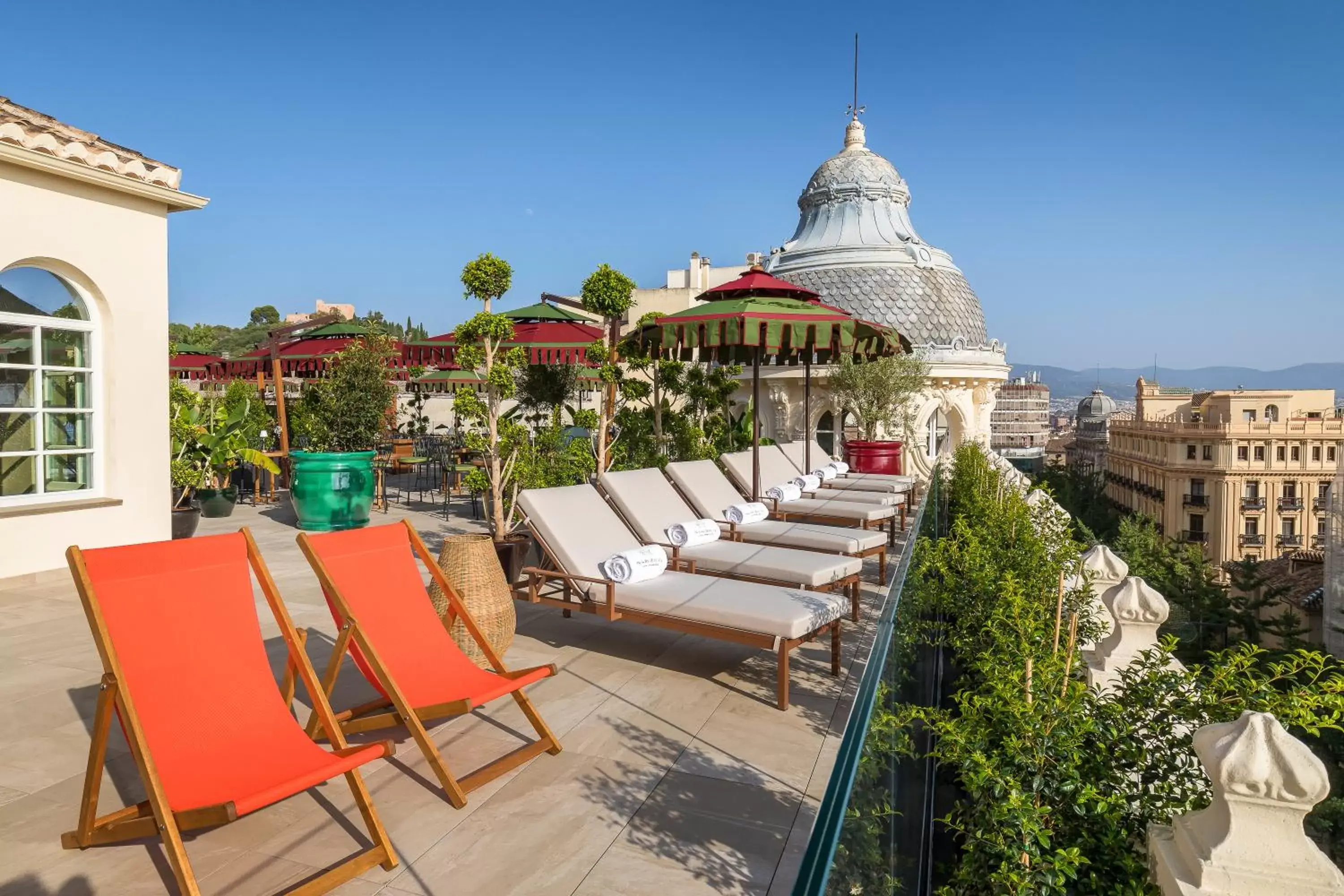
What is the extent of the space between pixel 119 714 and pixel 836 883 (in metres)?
2.42

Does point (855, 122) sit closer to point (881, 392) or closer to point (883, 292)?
point (883, 292)

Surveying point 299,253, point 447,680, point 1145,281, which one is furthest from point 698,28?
point 1145,281

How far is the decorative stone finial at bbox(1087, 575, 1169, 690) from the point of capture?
147 inches

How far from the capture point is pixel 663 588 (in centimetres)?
503

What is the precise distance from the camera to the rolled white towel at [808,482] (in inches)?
→ 373

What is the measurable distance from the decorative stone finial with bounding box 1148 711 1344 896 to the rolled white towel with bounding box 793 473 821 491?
723cm

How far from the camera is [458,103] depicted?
68.2ft

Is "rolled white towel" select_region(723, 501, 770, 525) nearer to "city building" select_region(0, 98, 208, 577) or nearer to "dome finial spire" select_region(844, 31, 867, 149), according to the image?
"city building" select_region(0, 98, 208, 577)

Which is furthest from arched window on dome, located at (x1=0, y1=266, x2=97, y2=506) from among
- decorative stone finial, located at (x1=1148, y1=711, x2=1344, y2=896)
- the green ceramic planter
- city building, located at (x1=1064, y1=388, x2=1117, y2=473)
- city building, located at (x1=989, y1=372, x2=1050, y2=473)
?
city building, located at (x1=989, y1=372, x2=1050, y2=473)

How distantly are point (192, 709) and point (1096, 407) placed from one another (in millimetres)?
145109

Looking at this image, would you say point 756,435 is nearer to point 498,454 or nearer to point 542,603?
point 498,454

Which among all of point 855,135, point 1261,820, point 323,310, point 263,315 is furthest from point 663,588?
point 263,315

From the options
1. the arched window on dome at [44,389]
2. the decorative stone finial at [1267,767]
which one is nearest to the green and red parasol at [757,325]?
the decorative stone finial at [1267,767]

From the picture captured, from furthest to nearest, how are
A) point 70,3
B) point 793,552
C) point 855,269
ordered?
point 855,269
point 70,3
point 793,552
